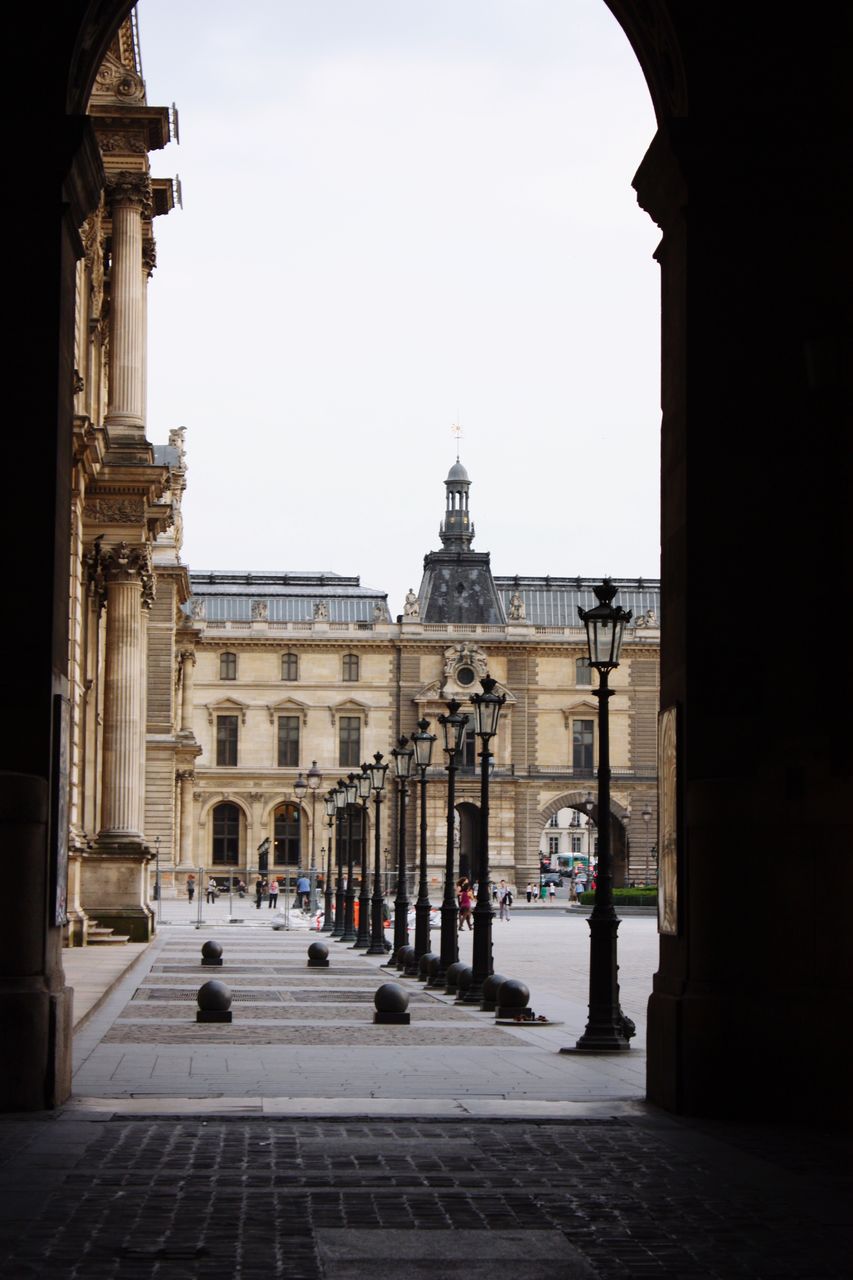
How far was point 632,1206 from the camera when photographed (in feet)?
30.0

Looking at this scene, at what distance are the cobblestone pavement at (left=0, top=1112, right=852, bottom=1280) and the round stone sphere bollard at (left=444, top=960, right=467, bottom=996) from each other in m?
14.5

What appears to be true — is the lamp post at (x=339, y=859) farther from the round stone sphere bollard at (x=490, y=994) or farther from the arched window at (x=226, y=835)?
the arched window at (x=226, y=835)

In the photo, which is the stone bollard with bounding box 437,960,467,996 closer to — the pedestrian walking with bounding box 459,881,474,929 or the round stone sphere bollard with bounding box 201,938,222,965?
the round stone sphere bollard with bounding box 201,938,222,965

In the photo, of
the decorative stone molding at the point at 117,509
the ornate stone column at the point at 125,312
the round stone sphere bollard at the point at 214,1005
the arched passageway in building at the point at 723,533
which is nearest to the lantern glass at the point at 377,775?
the decorative stone molding at the point at 117,509

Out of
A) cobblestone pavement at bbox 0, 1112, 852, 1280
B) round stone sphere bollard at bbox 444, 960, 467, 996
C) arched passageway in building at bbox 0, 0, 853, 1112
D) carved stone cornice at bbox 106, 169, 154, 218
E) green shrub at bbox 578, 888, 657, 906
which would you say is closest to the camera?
cobblestone pavement at bbox 0, 1112, 852, 1280

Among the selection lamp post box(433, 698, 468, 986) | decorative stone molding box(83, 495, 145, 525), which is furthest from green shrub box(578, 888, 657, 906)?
lamp post box(433, 698, 468, 986)

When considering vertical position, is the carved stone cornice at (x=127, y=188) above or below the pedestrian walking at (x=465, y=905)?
above

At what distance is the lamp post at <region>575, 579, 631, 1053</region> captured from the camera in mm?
17984

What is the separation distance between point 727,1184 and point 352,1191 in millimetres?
1814

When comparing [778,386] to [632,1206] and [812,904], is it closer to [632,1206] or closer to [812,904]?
[812,904]

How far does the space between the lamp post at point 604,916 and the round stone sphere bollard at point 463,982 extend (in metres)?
6.53

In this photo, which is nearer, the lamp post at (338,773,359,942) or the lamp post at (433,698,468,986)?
the lamp post at (433,698,468,986)

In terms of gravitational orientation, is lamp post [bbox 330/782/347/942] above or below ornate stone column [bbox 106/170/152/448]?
below

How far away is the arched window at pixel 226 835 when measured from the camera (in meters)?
115
